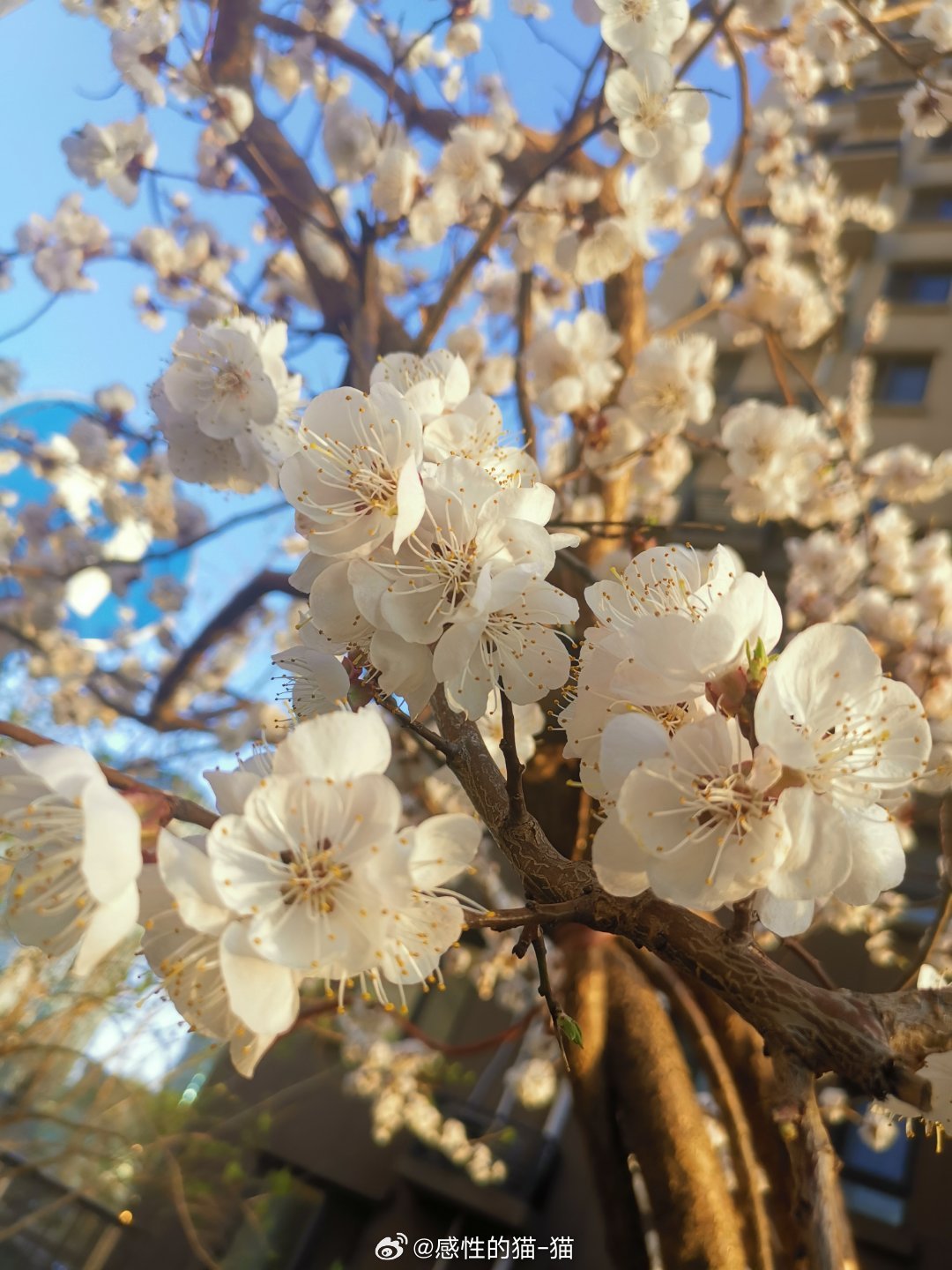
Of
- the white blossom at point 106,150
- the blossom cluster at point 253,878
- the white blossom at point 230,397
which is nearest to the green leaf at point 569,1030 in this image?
the blossom cluster at point 253,878

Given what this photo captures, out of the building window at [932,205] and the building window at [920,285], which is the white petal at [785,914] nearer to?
the building window at [920,285]

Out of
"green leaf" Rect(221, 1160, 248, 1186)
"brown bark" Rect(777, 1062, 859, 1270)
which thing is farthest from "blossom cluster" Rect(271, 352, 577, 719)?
"green leaf" Rect(221, 1160, 248, 1186)

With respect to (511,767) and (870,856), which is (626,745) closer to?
(511,767)

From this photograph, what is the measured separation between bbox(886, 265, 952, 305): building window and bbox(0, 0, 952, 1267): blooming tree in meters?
5.85

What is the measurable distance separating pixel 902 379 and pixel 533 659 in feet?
28.6

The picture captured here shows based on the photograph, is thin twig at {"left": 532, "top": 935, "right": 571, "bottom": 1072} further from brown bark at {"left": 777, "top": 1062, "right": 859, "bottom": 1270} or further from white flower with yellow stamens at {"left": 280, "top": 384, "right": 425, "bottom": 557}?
white flower with yellow stamens at {"left": 280, "top": 384, "right": 425, "bottom": 557}

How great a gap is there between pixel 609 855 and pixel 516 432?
0.55 metres

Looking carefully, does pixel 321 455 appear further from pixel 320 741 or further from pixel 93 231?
pixel 93 231

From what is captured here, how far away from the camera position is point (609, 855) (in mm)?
587

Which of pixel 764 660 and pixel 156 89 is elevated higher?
pixel 156 89

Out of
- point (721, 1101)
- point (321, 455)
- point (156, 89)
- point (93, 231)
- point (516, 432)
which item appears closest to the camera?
point (321, 455)

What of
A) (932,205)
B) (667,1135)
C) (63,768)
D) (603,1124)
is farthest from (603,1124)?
(932,205)

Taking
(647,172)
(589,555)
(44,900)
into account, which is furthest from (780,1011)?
(647,172)

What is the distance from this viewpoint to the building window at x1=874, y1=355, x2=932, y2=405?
7.84 m
